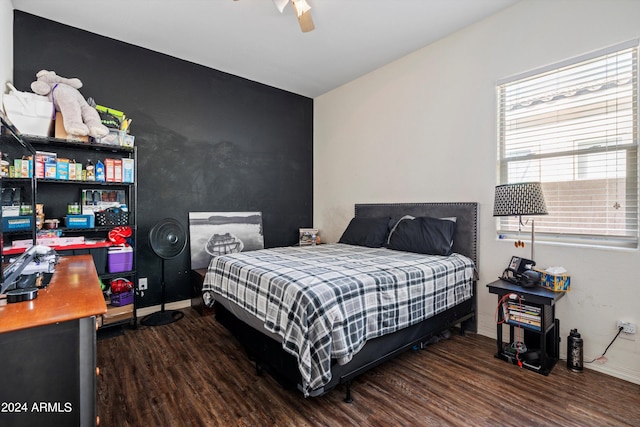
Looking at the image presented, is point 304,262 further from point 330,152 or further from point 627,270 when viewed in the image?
A: point 330,152

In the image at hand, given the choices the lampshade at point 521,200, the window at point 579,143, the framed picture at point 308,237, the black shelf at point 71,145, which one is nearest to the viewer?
the window at point 579,143

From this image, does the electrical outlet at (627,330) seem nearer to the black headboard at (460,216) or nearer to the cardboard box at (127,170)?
the black headboard at (460,216)

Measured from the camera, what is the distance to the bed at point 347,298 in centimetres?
171

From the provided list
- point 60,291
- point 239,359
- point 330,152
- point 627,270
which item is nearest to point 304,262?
point 239,359

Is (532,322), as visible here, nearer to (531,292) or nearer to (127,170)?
(531,292)

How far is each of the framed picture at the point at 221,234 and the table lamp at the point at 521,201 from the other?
2.89 meters

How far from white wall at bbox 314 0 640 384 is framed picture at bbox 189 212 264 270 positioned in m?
1.15

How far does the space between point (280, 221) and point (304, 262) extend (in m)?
2.20

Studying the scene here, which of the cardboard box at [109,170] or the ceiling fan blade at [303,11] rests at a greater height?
the ceiling fan blade at [303,11]

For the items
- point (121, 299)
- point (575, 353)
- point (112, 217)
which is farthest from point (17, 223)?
point (575, 353)

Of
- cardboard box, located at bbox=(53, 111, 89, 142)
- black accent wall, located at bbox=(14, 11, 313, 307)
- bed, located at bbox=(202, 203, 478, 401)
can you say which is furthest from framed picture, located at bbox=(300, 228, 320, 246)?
cardboard box, located at bbox=(53, 111, 89, 142)

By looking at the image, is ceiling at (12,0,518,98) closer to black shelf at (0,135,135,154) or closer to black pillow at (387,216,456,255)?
black shelf at (0,135,135,154)

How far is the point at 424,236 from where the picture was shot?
3.00 m

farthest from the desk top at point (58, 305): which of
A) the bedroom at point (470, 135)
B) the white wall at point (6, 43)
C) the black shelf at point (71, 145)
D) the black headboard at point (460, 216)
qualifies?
the black headboard at point (460, 216)
